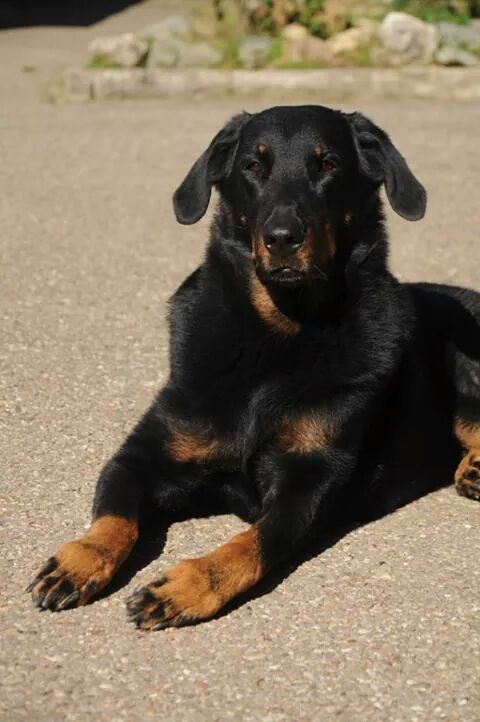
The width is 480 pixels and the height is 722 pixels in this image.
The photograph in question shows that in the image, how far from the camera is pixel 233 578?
154 inches

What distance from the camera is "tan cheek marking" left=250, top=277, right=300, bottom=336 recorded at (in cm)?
452

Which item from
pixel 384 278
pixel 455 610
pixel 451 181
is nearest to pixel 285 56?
pixel 451 181

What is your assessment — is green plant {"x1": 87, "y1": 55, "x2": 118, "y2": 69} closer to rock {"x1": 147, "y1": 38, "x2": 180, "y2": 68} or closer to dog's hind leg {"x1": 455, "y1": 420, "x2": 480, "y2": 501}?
rock {"x1": 147, "y1": 38, "x2": 180, "y2": 68}

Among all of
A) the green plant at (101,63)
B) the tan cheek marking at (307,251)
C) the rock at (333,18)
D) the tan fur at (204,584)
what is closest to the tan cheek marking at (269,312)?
the tan cheek marking at (307,251)

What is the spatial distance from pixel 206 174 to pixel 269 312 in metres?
0.64

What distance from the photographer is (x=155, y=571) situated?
4203mm

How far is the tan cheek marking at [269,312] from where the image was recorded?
452 centimetres

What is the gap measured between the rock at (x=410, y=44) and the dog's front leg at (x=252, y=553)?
10876 mm

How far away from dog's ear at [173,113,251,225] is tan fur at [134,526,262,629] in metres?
1.42

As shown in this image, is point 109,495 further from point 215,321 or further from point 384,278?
point 384,278

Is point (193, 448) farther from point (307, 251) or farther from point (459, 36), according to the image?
point (459, 36)

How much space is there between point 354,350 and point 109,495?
3.34ft

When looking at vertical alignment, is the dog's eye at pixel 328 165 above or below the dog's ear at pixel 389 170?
above

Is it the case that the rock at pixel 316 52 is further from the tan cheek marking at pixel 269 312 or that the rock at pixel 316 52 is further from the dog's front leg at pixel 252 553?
the dog's front leg at pixel 252 553
